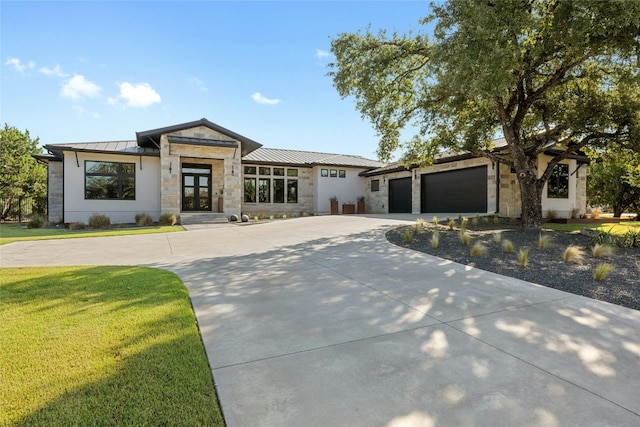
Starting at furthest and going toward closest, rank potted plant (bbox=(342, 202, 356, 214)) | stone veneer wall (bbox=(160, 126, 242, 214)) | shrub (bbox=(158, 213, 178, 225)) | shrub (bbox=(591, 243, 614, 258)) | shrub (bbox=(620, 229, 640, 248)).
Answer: potted plant (bbox=(342, 202, 356, 214)), stone veneer wall (bbox=(160, 126, 242, 214)), shrub (bbox=(158, 213, 178, 225)), shrub (bbox=(620, 229, 640, 248)), shrub (bbox=(591, 243, 614, 258))

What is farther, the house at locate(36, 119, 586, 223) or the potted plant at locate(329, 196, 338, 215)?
the potted plant at locate(329, 196, 338, 215)

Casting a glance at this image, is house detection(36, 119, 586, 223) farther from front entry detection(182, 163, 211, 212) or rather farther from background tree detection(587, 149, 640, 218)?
background tree detection(587, 149, 640, 218)

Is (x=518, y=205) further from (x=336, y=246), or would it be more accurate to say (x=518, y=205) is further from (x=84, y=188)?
(x=84, y=188)

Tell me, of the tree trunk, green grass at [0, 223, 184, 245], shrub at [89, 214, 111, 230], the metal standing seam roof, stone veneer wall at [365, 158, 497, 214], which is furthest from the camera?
the metal standing seam roof

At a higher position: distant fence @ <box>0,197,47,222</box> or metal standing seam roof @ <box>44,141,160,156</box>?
metal standing seam roof @ <box>44,141,160,156</box>

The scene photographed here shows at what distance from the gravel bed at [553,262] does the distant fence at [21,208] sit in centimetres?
2827

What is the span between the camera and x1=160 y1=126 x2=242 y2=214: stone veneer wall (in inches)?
631

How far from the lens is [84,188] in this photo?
1616cm

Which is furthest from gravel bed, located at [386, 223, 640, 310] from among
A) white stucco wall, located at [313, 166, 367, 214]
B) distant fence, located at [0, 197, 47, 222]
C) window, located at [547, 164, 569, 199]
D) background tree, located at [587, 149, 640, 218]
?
distant fence, located at [0, 197, 47, 222]

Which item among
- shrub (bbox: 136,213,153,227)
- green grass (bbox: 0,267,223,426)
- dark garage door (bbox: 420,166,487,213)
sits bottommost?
green grass (bbox: 0,267,223,426)

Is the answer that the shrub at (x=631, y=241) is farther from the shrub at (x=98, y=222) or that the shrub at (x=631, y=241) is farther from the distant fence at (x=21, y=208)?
the distant fence at (x=21, y=208)

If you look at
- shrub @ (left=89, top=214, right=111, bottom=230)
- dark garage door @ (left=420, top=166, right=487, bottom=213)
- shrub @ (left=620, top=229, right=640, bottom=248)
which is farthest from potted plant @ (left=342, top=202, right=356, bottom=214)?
shrub @ (left=620, top=229, right=640, bottom=248)

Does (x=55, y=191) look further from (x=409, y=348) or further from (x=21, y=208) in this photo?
(x=409, y=348)

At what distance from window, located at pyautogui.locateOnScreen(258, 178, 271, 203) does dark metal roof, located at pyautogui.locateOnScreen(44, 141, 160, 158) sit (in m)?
6.37
